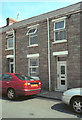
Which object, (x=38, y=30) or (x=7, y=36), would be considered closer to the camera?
(x=38, y=30)

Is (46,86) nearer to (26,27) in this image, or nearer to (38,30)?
(38,30)

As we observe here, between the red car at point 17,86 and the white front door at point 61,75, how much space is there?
2.94m

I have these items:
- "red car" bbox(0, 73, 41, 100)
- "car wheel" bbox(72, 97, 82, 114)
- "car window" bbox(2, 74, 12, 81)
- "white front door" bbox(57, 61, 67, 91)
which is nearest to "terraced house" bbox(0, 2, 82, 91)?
"white front door" bbox(57, 61, 67, 91)

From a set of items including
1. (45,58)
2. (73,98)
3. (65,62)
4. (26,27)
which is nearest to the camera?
(73,98)

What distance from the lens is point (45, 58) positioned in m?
10.3

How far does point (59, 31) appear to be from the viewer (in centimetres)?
989

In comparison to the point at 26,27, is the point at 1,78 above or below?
below

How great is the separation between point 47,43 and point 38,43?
912 millimetres

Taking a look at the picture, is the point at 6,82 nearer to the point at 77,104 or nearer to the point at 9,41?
the point at 77,104

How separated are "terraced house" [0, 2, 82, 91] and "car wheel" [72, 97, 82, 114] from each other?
370cm

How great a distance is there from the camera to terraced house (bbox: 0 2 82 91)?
8969mm

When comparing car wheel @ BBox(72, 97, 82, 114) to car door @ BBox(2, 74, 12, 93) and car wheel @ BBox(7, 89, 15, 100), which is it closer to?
car wheel @ BBox(7, 89, 15, 100)

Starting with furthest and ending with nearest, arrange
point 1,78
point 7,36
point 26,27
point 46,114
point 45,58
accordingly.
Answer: point 7,36 < point 26,27 < point 45,58 < point 1,78 < point 46,114

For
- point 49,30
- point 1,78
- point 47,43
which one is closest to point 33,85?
point 1,78
